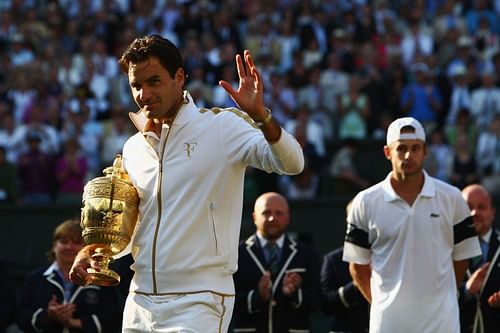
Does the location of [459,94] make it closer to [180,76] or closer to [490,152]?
[490,152]

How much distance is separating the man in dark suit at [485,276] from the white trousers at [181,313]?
393cm

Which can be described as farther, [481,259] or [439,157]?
[439,157]

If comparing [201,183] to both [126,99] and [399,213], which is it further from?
[126,99]

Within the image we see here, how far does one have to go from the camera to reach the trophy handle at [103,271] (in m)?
6.57

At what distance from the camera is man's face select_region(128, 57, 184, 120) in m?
6.59

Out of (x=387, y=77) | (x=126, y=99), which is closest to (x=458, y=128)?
(x=387, y=77)

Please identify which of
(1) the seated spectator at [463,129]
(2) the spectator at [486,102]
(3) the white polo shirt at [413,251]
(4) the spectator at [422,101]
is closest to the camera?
(3) the white polo shirt at [413,251]

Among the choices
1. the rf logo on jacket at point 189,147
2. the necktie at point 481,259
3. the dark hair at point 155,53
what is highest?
the dark hair at point 155,53

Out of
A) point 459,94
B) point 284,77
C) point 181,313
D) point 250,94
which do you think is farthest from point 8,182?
point 250,94

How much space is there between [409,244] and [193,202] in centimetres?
225

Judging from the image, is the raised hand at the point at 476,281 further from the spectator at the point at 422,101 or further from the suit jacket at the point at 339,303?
the spectator at the point at 422,101

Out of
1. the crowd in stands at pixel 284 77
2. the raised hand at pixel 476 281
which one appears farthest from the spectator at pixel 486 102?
the raised hand at pixel 476 281

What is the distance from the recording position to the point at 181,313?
645cm

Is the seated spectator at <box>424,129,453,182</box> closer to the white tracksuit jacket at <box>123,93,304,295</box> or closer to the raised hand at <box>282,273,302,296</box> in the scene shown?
the raised hand at <box>282,273,302,296</box>
